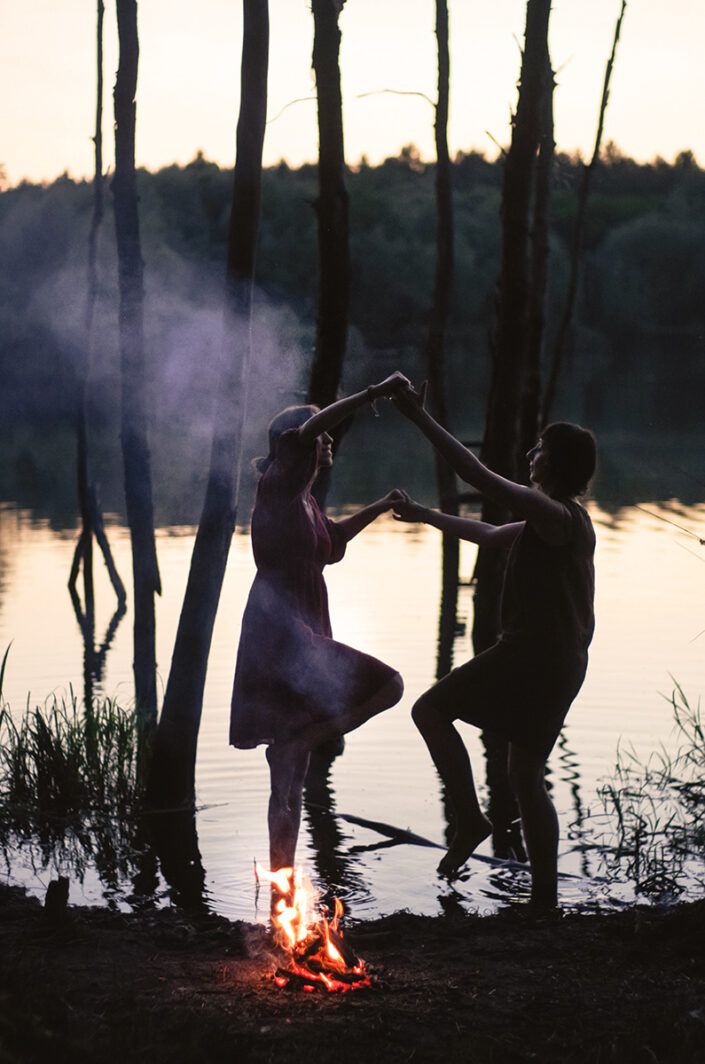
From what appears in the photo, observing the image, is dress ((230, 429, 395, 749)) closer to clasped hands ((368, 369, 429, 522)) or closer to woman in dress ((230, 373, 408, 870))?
woman in dress ((230, 373, 408, 870))

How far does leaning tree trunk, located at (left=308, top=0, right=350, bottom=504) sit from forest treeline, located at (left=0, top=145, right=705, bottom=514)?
3.26m

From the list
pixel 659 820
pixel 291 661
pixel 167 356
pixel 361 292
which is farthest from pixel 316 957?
pixel 361 292

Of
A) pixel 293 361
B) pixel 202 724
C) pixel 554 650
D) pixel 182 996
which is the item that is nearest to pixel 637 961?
pixel 554 650

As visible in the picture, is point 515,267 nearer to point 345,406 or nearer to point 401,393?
point 401,393

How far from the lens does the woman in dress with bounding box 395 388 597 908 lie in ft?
19.0

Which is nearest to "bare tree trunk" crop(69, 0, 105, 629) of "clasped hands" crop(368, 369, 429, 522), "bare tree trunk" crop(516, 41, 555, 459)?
"bare tree trunk" crop(516, 41, 555, 459)

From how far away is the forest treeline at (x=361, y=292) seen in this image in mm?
49812

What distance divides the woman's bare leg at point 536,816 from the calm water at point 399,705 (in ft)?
1.37

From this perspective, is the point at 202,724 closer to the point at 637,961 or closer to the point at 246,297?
the point at 246,297

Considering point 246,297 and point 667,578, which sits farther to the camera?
point 667,578

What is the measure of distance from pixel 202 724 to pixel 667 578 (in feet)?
28.2

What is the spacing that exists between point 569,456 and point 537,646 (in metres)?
0.78

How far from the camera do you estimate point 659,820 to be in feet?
24.7

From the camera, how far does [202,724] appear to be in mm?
10133
